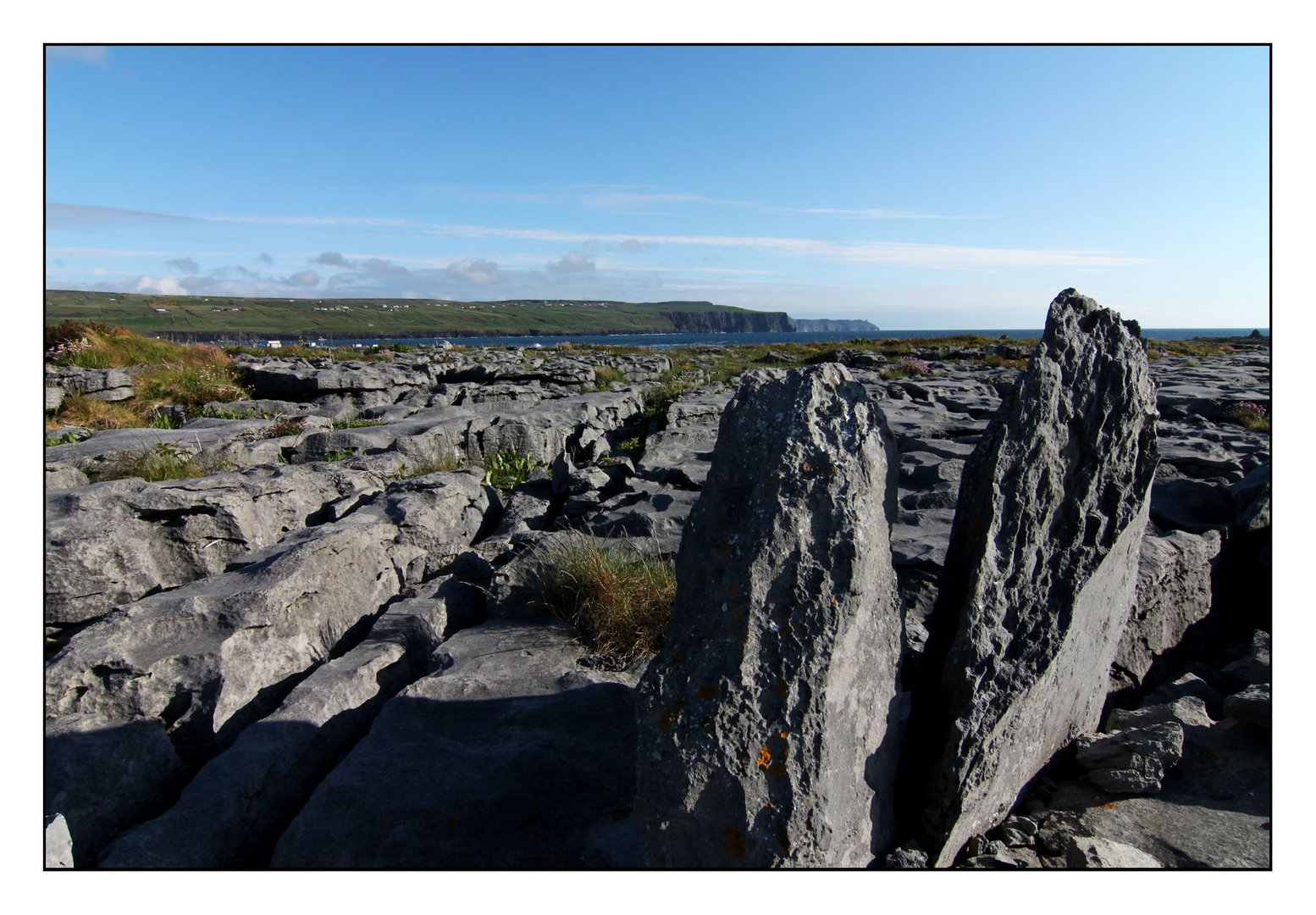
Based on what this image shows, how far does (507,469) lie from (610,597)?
7.49 meters

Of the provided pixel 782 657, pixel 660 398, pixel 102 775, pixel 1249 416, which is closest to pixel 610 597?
pixel 782 657

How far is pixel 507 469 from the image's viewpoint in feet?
40.5

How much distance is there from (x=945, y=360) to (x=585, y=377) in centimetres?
1713

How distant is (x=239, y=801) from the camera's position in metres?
3.77

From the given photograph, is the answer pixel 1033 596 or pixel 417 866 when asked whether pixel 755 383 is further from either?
pixel 417 866

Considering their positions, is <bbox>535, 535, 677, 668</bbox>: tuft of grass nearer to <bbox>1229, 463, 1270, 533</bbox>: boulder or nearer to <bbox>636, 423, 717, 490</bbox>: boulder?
<bbox>636, 423, 717, 490</bbox>: boulder

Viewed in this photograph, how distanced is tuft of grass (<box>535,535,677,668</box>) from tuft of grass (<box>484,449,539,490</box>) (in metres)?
5.49

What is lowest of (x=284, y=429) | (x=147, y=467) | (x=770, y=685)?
(x=770, y=685)

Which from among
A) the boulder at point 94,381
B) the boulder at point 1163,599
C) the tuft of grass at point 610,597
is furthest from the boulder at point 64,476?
the boulder at point 1163,599

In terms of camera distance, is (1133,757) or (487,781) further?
(487,781)

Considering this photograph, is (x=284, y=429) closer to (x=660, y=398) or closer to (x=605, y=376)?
(x=660, y=398)

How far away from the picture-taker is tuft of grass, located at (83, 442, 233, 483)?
9031 mm

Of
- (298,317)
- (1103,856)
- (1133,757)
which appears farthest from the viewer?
(298,317)

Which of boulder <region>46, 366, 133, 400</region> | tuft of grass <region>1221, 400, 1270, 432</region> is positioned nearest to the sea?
tuft of grass <region>1221, 400, 1270, 432</region>
